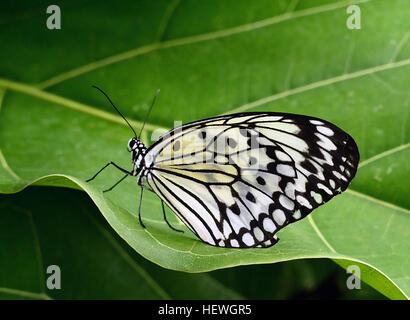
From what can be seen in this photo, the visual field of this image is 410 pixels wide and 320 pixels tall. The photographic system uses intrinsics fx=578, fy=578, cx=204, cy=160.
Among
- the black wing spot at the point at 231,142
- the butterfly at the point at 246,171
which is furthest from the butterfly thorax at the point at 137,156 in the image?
the black wing spot at the point at 231,142

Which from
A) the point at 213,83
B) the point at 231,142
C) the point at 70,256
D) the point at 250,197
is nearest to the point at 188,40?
the point at 213,83

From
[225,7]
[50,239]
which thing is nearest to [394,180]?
[225,7]

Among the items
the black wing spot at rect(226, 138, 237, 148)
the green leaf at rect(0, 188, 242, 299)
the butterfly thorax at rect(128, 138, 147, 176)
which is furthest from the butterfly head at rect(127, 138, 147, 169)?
the green leaf at rect(0, 188, 242, 299)

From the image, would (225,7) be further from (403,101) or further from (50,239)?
(50,239)

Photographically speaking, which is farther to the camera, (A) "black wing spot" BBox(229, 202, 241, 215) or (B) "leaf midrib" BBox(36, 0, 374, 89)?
(B) "leaf midrib" BBox(36, 0, 374, 89)

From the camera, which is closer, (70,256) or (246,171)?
(246,171)

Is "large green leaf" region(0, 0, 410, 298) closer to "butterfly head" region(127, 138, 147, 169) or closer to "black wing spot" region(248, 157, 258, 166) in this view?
"butterfly head" region(127, 138, 147, 169)

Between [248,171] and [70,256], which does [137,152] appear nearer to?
[248,171]
